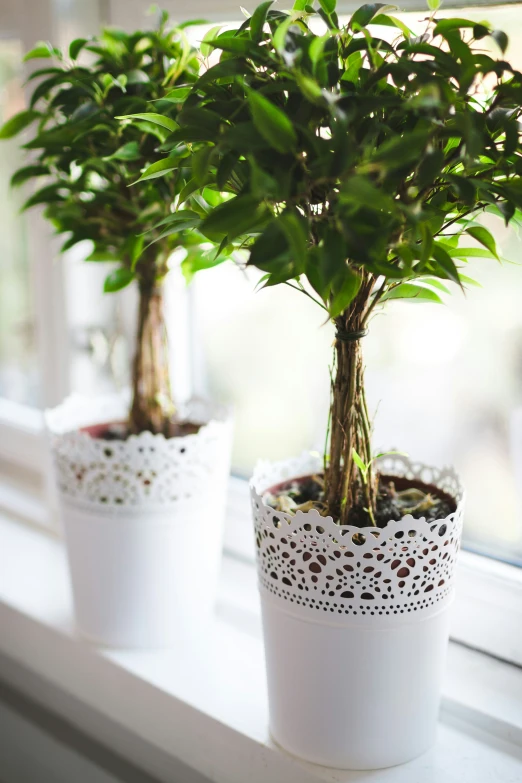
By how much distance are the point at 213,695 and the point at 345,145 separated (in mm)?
644

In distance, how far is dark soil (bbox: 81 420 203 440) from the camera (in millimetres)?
997

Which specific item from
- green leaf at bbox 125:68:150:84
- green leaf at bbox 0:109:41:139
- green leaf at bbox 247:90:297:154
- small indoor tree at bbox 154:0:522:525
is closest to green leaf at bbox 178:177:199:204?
small indoor tree at bbox 154:0:522:525

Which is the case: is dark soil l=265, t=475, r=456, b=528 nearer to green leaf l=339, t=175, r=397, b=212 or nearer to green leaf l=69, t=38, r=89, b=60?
green leaf l=339, t=175, r=397, b=212

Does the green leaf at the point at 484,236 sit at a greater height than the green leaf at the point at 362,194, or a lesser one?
lesser

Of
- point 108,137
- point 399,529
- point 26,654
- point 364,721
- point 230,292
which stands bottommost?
point 26,654

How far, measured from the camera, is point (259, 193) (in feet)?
1.55

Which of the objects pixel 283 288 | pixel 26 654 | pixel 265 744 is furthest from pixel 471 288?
pixel 26 654

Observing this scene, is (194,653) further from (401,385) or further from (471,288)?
(471,288)

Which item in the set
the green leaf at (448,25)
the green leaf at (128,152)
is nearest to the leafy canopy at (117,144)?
the green leaf at (128,152)

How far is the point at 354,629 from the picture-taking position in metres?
0.67

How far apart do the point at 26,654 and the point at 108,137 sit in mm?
731

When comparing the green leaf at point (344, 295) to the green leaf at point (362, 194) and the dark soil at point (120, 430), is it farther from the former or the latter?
the dark soil at point (120, 430)

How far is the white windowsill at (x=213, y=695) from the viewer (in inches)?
30.5

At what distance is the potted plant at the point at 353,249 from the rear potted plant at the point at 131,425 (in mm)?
164
